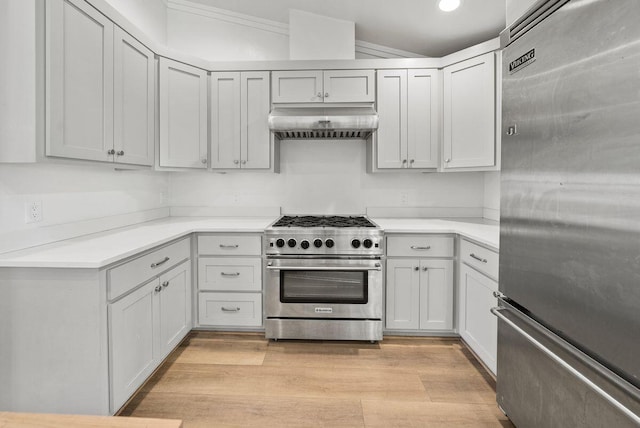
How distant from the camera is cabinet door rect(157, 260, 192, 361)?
7.64 feet

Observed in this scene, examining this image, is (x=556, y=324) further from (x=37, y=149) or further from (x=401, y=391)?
(x=37, y=149)

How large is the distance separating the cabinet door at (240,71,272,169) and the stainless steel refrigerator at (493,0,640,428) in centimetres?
203

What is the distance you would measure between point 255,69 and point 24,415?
2.93 m

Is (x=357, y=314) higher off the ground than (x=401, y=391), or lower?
higher

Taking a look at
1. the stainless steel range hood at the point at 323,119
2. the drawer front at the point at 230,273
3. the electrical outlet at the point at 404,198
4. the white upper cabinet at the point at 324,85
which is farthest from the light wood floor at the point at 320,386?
the white upper cabinet at the point at 324,85

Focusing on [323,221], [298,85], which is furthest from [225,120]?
[323,221]

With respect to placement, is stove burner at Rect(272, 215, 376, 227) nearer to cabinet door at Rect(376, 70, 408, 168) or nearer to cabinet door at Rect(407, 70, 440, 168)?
cabinet door at Rect(376, 70, 408, 168)

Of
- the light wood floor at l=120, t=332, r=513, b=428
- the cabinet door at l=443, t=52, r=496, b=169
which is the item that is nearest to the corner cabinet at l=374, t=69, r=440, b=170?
the cabinet door at l=443, t=52, r=496, b=169

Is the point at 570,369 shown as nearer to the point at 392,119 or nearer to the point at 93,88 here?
the point at 392,119

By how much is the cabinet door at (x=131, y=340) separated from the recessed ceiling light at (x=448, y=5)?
2817 millimetres

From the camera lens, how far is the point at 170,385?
87.4 inches

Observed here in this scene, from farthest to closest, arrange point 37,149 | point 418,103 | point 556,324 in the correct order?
point 418,103
point 37,149
point 556,324

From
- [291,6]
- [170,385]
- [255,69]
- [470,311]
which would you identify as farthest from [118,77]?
[470,311]

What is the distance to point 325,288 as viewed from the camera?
2781 millimetres
